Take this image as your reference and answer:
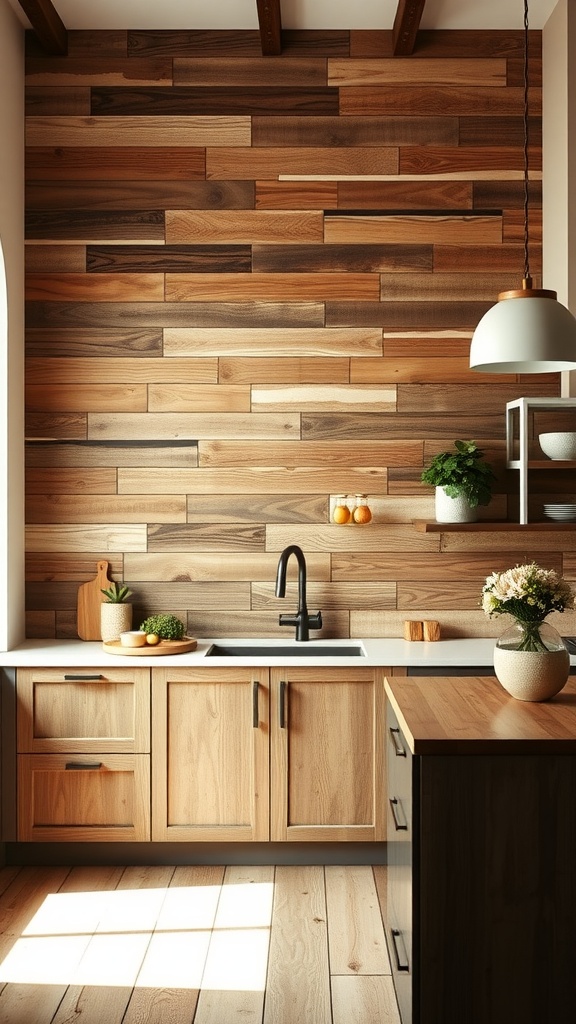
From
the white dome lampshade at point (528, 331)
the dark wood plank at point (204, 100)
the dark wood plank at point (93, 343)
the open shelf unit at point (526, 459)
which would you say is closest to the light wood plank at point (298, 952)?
the open shelf unit at point (526, 459)

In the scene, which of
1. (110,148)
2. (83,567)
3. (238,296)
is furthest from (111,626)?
(110,148)

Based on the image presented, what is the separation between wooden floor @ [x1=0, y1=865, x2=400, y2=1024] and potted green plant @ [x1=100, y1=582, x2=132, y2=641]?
919mm

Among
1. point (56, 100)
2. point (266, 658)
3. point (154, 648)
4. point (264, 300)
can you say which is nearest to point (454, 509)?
point (266, 658)

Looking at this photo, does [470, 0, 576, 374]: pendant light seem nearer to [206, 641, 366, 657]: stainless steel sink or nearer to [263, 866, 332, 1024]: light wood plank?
[206, 641, 366, 657]: stainless steel sink

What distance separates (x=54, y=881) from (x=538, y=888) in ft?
6.80

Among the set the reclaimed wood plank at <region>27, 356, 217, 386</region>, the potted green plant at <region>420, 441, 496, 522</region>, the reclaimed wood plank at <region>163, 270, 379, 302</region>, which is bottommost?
the potted green plant at <region>420, 441, 496, 522</region>

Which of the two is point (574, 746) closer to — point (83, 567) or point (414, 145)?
point (83, 567)

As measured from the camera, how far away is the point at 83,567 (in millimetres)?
3936

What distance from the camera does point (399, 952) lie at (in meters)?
2.36

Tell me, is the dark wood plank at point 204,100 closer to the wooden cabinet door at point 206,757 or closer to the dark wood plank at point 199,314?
the dark wood plank at point 199,314

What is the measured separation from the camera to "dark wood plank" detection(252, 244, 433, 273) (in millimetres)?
3908

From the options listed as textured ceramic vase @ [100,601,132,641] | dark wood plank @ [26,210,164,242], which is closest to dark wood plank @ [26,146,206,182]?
dark wood plank @ [26,210,164,242]

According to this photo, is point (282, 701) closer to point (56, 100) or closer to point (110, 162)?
point (110, 162)

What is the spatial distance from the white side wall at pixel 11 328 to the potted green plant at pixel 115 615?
0.36 metres
